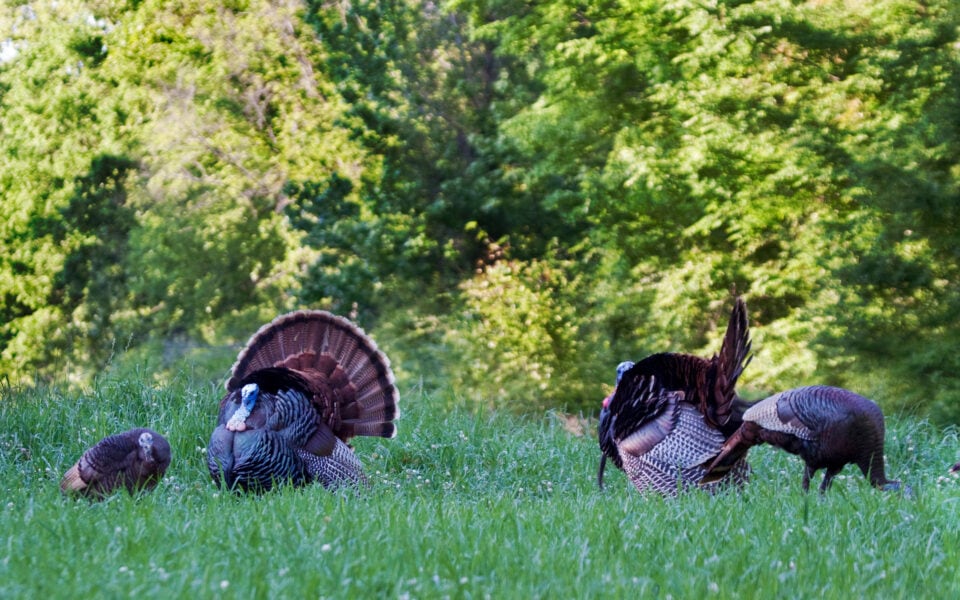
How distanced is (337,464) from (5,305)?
49.5 feet

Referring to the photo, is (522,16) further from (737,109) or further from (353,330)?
(353,330)

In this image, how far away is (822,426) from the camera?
17.2ft

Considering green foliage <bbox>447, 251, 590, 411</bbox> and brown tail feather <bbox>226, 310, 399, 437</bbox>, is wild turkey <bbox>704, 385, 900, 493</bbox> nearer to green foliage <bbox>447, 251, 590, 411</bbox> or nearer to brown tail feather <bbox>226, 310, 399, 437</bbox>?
brown tail feather <bbox>226, 310, 399, 437</bbox>

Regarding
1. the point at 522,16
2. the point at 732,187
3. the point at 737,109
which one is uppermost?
the point at 522,16

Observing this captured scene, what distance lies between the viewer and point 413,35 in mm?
15586

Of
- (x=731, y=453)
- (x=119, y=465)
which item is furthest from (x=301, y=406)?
(x=731, y=453)

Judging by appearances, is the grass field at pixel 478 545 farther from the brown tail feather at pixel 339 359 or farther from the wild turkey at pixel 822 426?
the brown tail feather at pixel 339 359

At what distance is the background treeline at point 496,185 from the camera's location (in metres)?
11.4

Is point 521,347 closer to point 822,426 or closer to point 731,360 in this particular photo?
point 731,360

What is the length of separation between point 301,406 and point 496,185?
894cm

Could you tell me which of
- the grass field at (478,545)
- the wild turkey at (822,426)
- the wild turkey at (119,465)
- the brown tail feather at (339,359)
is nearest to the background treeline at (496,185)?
the brown tail feather at (339,359)

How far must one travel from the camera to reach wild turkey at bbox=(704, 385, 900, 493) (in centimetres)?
523

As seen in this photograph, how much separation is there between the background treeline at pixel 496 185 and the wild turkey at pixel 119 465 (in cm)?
310

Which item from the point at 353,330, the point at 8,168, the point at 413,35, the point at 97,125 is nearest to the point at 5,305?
the point at 8,168
